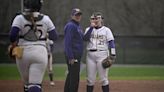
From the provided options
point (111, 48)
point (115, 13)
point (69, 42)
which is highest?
point (115, 13)

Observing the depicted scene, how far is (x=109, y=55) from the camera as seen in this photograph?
39.5 feet

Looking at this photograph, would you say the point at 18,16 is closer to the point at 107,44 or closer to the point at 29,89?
the point at 29,89

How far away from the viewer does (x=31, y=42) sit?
27.1 feet

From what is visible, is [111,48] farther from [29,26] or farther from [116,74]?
[116,74]

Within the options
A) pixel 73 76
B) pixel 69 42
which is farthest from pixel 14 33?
pixel 73 76

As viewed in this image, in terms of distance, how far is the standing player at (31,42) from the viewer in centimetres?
818

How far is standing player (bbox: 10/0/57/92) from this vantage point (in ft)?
26.8

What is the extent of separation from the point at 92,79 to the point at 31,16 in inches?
153

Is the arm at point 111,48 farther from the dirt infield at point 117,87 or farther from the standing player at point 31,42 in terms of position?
the standing player at point 31,42

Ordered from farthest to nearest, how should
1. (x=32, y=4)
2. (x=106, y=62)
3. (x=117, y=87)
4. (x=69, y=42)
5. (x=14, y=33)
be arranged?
1. (x=117, y=87)
2. (x=106, y=62)
3. (x=69, y=42)
4. (x=32, y=4)
5. (x=14, y=33)

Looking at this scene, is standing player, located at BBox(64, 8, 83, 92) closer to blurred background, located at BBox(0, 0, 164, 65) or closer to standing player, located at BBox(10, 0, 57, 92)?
standing player, located at BBox(10, 0, 57, 92)

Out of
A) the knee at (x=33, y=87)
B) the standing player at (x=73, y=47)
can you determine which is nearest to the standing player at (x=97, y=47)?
the standing player at (x=73, y=47)

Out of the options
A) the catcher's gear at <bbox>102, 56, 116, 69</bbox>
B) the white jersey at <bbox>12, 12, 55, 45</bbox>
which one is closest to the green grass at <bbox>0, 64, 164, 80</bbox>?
the catcher's gear at <bbox>102, 56, 116, 69</bbox>

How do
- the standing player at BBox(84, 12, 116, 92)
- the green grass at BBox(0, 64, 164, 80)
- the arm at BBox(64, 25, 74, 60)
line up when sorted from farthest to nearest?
the green grass at BBox(0, 64, 164, 80) → the standing player at BBox(84, 12, 116, 92) → the arm at BBox(64, 25, 74, 60)
